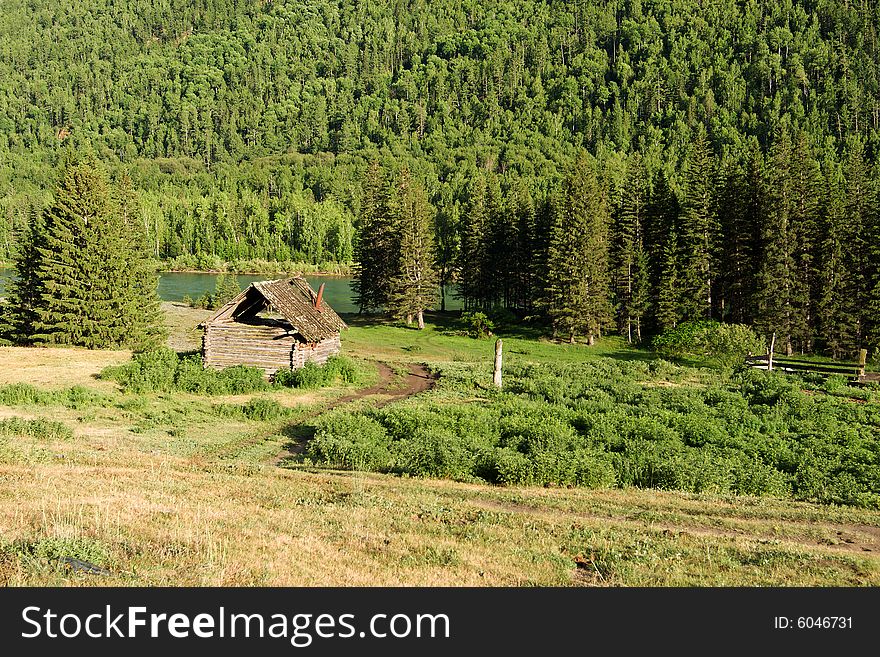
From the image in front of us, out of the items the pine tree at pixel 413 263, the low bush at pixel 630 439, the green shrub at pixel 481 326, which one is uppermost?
the pine tree at pixel 413 263

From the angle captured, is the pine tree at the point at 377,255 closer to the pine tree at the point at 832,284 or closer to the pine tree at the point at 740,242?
the pine tree at the point at 740,242

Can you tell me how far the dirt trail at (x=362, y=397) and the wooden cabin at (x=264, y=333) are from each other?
4.38 meters

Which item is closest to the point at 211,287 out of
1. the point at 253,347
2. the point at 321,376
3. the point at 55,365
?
the point at 55,365

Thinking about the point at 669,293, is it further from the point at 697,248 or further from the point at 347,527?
the point at 347,527

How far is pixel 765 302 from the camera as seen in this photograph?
2147 inches

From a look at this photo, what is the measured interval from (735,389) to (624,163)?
168 meters

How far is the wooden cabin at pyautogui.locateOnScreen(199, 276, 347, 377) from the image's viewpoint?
3731 cm

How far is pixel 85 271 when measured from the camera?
46469 mm

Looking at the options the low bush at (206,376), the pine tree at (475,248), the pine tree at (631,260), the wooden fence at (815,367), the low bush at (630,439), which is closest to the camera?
the low bush at (630,439)

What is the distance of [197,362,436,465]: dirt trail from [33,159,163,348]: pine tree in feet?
63.6

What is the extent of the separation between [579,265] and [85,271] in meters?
40.5

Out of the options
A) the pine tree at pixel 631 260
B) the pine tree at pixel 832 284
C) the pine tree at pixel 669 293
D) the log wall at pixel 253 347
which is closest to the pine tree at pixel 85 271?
the log wall at pixel 253 347

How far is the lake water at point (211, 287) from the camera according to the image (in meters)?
95.9
